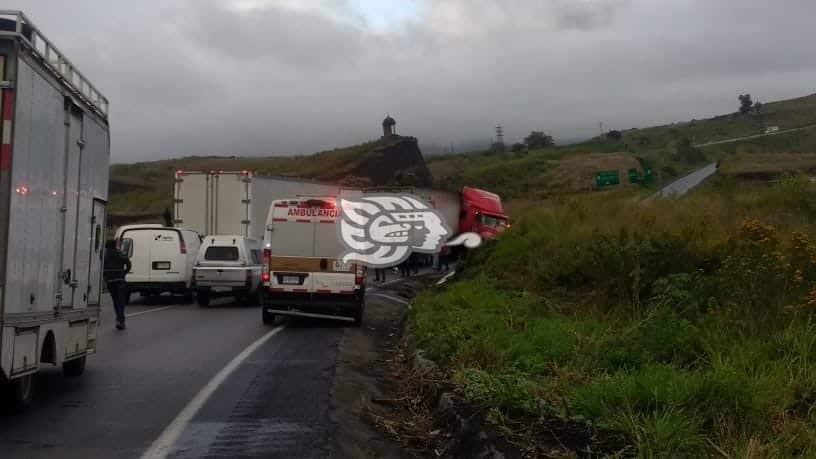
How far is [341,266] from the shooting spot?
1689cm

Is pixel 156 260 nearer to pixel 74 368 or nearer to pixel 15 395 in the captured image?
pixel 74 368

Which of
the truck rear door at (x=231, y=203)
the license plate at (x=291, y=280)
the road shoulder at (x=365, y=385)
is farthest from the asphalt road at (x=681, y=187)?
the truck rear door at (x=231, y=203)

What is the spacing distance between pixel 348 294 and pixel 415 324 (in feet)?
8.16

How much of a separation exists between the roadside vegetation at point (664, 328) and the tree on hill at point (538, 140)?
80.6m

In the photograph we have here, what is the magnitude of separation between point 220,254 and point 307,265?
7451mm

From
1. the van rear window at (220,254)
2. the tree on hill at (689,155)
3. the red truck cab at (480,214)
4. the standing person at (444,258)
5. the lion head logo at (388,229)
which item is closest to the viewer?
the lion head logo at (388,229)

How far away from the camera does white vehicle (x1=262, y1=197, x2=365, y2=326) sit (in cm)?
1683

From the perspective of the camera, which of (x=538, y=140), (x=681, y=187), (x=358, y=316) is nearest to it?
(x=358, y=316)

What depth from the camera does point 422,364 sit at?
11.1 metres

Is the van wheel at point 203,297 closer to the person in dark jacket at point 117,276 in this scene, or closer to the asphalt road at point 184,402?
the person in dark jacket at point 117,276

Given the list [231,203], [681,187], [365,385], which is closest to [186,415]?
[365,385]

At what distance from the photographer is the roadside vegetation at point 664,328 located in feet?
20.5

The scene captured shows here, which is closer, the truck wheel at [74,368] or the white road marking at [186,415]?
the white road marking at [186,415]

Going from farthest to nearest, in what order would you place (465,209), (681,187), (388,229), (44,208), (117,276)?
(465,209) < (681,187) < (388,229) < (117,276) < (44,208)
